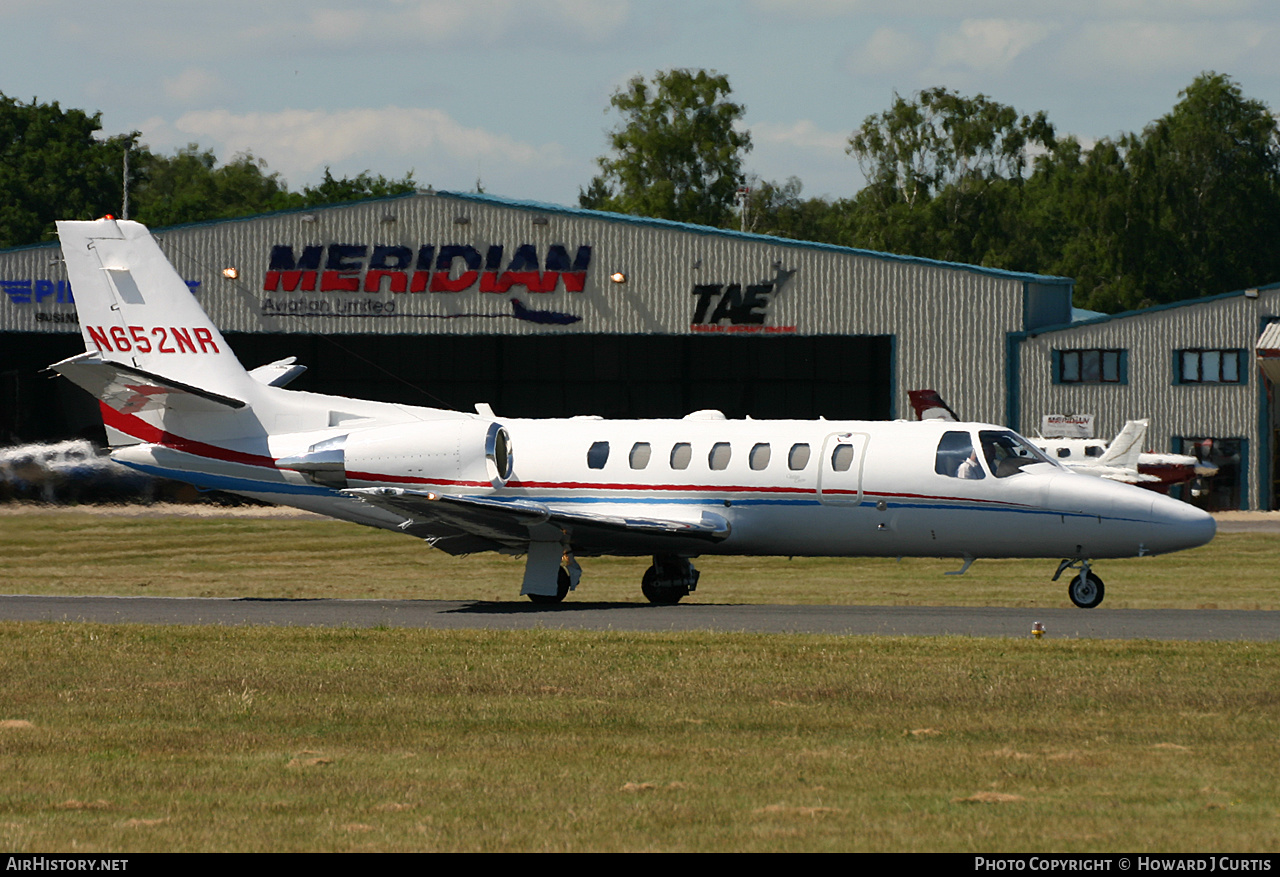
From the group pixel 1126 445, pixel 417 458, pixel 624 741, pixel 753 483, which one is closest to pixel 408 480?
pixel 417 458

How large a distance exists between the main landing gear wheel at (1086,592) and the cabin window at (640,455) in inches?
260

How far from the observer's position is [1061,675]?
15.7 metres

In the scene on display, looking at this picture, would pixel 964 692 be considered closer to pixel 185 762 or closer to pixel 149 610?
pixel 185 762

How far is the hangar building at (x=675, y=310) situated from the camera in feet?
182

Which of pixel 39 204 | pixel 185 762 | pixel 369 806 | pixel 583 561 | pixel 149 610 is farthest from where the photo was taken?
pixel 39 204

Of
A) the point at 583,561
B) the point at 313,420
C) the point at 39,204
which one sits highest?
the point at 39,204

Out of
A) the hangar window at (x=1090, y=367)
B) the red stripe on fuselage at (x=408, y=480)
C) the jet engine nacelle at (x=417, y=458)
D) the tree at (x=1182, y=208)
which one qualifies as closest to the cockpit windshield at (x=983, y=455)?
the red stripe on fuselage at (x=408, y=480)

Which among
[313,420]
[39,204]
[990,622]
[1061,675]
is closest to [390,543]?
[313,420]

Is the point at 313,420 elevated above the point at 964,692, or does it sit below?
above

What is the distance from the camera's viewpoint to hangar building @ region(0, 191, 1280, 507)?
5541 centimetres

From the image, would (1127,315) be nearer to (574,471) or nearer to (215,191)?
(574,471)

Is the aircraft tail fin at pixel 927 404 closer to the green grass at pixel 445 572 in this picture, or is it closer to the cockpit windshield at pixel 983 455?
the green grass at pixel 445 572

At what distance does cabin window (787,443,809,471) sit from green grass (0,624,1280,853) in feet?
21.4

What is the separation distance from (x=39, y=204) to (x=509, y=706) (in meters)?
98.4
